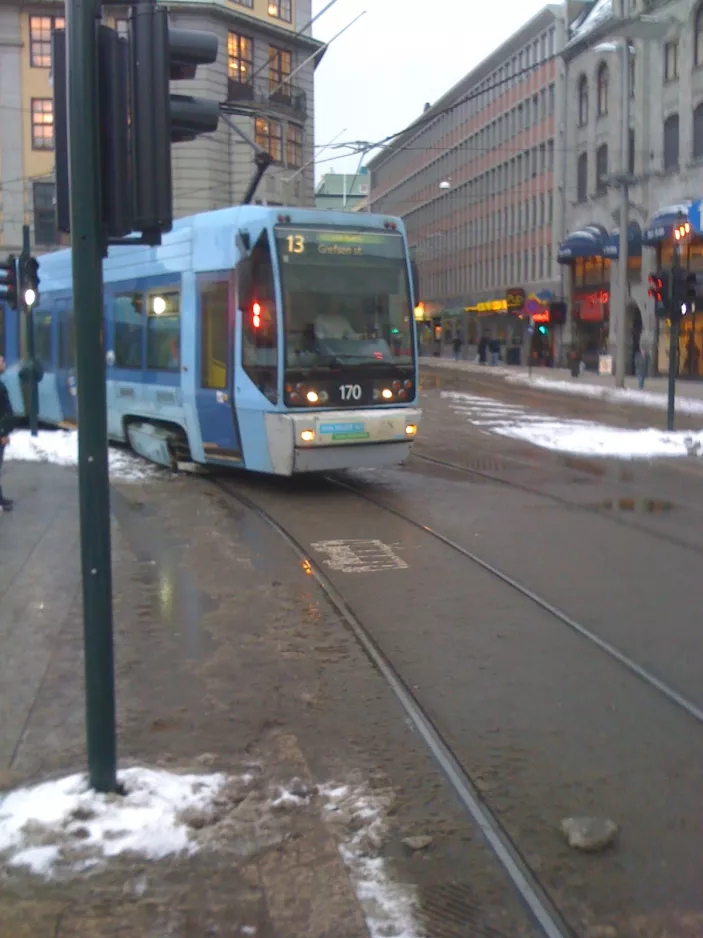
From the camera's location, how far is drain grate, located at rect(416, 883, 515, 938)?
341 cm

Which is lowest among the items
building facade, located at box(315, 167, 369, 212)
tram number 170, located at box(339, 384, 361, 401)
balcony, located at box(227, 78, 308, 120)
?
tram number 170, located at box(339, 384, 361, 401)

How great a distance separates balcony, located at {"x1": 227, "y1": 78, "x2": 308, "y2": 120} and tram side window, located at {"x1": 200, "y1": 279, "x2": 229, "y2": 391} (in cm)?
3225

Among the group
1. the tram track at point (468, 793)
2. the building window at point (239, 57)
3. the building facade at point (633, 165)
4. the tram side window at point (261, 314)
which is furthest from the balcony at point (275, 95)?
the tram track at point (468, 793)

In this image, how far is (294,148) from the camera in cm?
4631

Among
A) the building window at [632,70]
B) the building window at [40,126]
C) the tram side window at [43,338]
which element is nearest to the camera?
the tram side window at [43,338]

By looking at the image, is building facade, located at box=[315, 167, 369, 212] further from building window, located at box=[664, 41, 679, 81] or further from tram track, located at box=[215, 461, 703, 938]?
tram track, located at box=[215, 461, 703, 938]

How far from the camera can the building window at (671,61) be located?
4141 centimetres

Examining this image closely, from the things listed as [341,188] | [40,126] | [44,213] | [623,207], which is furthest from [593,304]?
[341,188]

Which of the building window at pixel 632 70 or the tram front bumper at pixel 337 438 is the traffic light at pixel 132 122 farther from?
the building window at pixel 632 70

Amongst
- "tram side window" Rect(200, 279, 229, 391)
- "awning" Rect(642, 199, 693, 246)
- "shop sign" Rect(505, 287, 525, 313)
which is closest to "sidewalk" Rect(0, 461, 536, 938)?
"tram side window" Rect(200, 279, 229, 391)

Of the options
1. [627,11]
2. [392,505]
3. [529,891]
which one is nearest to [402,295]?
[392,505]

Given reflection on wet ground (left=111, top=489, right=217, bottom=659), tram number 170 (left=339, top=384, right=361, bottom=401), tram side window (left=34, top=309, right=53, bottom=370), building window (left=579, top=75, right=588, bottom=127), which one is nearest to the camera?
reflection on wet ground (left=111, top=489, right=217, bottom=659)

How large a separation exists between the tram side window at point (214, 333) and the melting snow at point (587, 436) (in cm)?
725

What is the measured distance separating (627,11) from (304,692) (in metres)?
45.1
